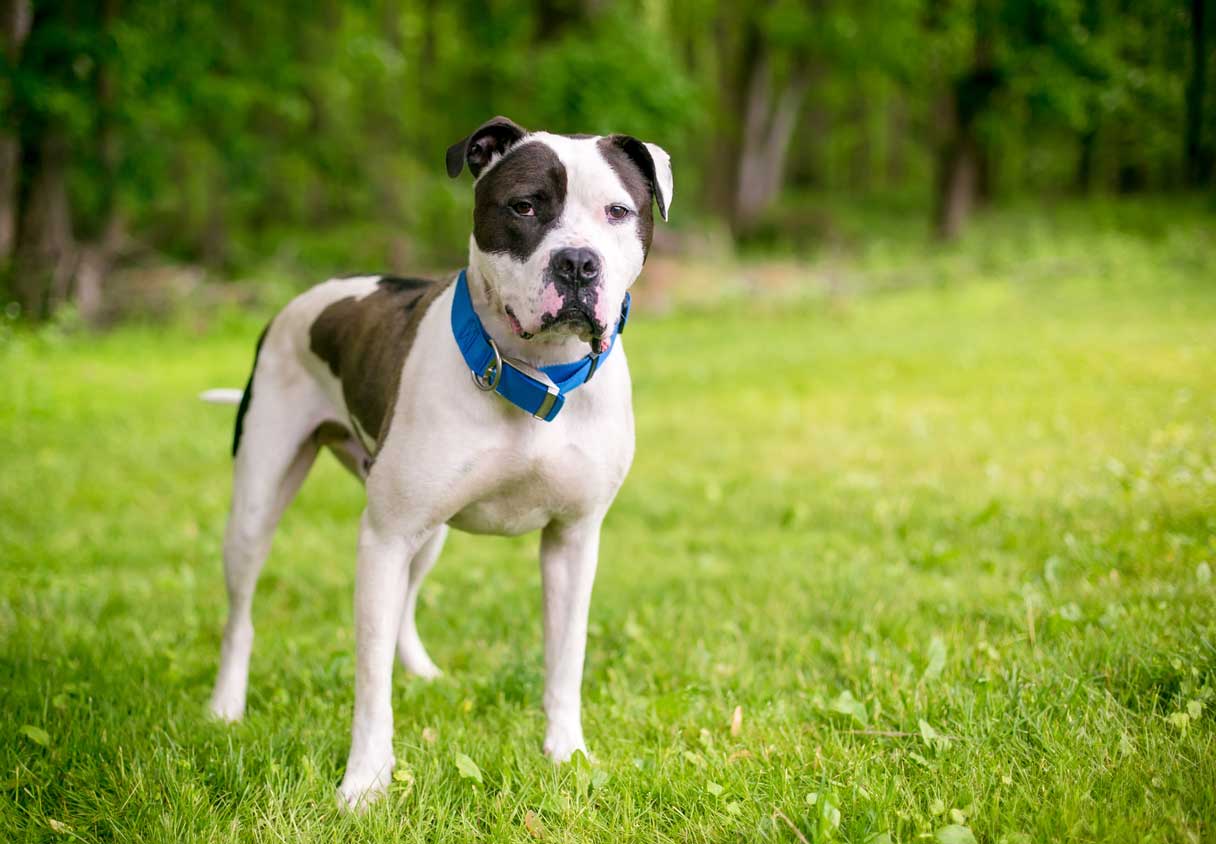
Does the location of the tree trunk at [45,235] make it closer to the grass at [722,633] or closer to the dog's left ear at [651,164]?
the grass at [722,633]

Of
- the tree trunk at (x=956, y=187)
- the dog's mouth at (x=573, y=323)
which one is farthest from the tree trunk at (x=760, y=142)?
the dog's mouth at (x=573, y=323)

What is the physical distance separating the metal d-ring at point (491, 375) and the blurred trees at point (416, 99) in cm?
646

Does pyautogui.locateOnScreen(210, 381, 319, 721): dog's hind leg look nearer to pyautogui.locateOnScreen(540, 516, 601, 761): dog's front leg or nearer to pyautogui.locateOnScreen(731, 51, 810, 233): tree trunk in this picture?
pyautogui.locateOnScreen(540, 516, 601, 761): dog's front leg

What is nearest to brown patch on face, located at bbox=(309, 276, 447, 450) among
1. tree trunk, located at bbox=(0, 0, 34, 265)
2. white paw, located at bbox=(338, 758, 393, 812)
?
white paw, located at bbox=(338, 758, 393, 812)

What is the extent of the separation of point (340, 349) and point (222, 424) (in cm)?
616

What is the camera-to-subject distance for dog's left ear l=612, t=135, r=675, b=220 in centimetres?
308

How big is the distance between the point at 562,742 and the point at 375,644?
69cm

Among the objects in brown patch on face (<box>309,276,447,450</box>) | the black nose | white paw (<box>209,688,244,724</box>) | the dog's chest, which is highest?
the black nose

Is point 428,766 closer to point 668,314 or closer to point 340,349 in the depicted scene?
point 340,349

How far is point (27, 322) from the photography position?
1222 cm

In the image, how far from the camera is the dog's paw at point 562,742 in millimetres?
3287

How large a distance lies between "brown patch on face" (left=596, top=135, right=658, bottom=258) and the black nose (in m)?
0.27

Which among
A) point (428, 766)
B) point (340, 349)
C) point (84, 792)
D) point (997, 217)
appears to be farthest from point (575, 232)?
point (997, 217)

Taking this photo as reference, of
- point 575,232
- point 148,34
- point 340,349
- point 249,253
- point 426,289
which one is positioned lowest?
point 249,253
